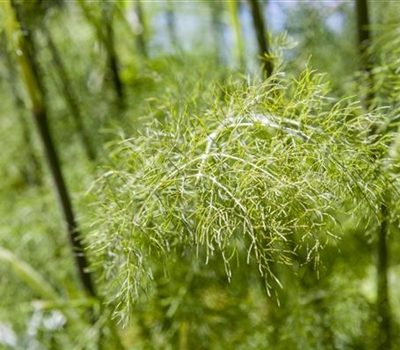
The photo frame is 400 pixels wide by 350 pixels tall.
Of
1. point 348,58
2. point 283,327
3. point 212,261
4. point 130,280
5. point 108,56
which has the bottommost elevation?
point 283,327

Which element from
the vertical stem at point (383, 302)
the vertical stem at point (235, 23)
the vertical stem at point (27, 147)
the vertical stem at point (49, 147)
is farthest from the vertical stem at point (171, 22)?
the vertical stem at point (383, 302)

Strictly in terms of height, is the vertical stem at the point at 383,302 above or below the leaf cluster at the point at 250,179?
below

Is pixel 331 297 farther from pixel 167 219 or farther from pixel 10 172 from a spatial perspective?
pixel 10 172

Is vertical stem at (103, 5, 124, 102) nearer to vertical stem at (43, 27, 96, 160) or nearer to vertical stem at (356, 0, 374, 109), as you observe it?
vertical stem at (43, 27, 96, 160)

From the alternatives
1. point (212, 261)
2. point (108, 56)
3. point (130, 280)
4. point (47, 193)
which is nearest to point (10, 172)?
point (47, 193)

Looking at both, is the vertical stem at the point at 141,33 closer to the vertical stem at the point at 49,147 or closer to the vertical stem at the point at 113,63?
the vertical stem at the point at 113,63

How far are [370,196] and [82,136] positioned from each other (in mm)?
883

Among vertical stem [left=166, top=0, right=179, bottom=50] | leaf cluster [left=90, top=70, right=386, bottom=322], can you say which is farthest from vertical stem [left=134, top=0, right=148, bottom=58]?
leaf cluster [left=90, top=70, right=386, bottom=322]

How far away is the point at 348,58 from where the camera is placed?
156 centimetres

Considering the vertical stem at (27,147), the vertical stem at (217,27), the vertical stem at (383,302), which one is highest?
the vertical stem at (217,27)

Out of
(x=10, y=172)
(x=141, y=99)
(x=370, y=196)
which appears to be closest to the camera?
(x=370, y=196)

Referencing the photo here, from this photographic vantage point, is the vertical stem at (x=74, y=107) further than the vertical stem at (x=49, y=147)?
Yes

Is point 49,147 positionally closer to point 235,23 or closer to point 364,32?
point 235,23

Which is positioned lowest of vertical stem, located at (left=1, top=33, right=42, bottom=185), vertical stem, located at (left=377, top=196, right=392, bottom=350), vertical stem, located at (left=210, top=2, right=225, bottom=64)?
vertical stem, located at (left=377, top=196, right=392, bottom=350)
